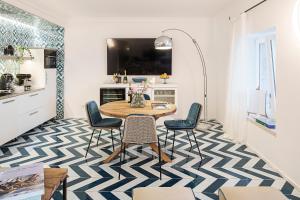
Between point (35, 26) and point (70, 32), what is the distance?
0.77m

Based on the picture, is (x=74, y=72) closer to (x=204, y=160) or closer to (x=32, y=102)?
(x=32, y=102)

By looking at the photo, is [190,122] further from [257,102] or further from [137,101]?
[257,102]

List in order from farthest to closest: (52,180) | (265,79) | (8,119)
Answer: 1. (265,79)
2. (8,119)
3. (52,180)

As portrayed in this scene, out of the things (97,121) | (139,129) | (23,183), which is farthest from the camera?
(97,121)

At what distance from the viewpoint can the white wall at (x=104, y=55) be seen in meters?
6.30

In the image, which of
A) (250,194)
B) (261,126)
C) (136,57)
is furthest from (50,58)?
(250,194)

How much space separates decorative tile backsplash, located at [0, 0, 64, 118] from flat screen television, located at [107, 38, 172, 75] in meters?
1.16

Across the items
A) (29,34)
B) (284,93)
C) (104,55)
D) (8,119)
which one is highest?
(29,34)

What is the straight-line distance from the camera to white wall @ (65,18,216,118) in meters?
6.30

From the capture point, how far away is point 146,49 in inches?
247

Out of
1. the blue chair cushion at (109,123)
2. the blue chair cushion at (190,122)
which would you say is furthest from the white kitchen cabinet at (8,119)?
the blue chair cushion at (190,122)

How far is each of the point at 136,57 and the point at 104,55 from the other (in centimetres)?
77

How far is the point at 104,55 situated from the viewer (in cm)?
643

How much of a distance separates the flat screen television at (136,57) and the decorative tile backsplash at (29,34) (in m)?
1.16
